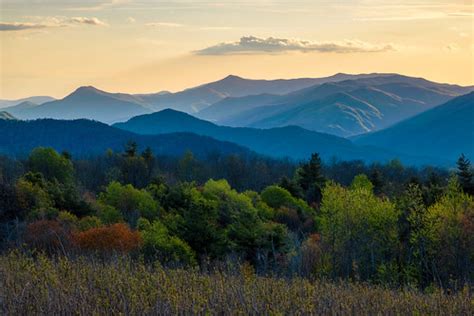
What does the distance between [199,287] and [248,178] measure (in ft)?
338

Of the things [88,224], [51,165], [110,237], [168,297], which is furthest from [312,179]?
[168,297]

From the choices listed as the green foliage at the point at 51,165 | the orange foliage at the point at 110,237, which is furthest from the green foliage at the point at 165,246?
the green foliage at the point at 51,165

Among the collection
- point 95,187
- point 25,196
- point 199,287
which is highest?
point 199,287

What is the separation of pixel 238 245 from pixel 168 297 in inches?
1174

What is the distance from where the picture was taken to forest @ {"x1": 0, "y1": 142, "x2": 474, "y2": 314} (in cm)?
916

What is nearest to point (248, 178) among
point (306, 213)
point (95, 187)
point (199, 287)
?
point (95, 187)

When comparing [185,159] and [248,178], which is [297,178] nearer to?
[248,178]

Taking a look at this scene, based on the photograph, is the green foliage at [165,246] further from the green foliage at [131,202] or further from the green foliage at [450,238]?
the green foliage at [131,202]

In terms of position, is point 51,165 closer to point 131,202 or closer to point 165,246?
point 131,202

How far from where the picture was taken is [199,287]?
9836 millimetres

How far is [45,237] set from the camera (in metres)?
28.7

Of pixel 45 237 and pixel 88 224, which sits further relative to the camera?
pixel 88 224

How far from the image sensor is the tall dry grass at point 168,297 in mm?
8250

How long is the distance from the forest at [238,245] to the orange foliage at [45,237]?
0.17 metres
